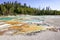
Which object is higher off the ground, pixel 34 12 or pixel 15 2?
pixel 15 2

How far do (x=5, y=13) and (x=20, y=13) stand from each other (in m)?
8.67

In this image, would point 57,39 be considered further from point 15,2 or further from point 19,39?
point 15,2

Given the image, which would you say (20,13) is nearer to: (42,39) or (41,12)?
(41,12)

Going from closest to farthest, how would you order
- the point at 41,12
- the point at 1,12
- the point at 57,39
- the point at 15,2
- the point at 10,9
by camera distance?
the point at 57,39 → the point at 1,12 → the point at 10,9 → the point at 41,12 → the point at 15,2

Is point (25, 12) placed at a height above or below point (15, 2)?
below

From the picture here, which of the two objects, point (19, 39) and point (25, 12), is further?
point (25, 12)

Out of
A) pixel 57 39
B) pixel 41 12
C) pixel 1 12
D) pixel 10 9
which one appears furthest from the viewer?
pixel 41 12

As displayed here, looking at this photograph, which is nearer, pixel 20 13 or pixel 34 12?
pixel 20 13

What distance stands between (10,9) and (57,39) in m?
52.8

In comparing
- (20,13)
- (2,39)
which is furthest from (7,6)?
(2,39)

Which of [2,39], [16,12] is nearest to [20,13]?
[16,12]

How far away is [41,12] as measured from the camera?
215 feet

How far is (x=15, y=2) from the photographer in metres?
73.9

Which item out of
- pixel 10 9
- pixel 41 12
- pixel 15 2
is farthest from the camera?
pixel 15 2
